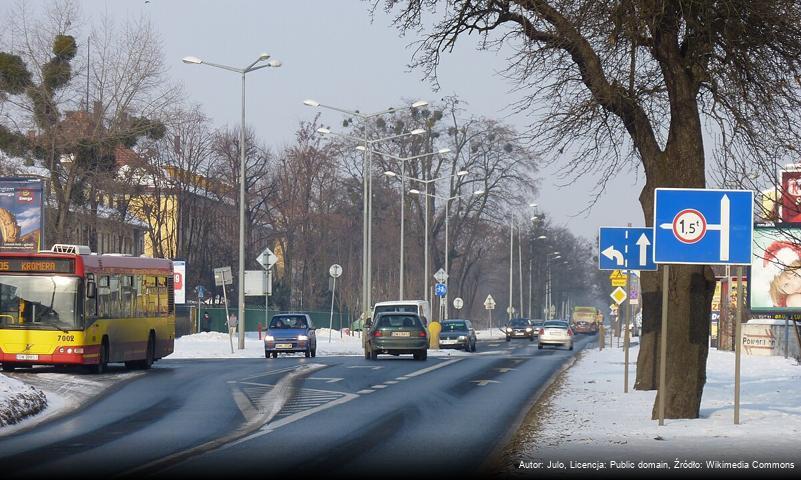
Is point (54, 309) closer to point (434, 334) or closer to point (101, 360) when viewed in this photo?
point (101, 360)

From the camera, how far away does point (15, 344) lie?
30.9 m

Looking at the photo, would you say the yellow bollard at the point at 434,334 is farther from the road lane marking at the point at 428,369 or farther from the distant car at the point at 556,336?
the road lane marking at the point at 428,369

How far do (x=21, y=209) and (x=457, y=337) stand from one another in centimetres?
2402

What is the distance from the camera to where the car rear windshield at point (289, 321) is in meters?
47.5

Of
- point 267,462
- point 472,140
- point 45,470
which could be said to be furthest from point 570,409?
point 472,140

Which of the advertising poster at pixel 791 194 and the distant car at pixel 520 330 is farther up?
the advertising poster at pixel 791 194

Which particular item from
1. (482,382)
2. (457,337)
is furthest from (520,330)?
(482,382)

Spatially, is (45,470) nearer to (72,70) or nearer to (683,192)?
(683,192)

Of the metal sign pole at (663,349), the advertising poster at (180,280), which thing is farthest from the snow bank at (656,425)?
the advertising poster at (180,280)

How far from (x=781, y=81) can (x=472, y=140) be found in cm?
6559

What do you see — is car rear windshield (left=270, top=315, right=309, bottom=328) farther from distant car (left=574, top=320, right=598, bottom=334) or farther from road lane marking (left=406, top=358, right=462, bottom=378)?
distant car (left=574, top=320, right=598, bottom=334)

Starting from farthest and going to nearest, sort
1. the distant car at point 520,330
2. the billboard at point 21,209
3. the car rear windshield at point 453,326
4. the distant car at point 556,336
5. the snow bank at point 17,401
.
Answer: the distant car at point 520,330 → the distant car at point 556,336 → the car rear windshield at point 453,326 → the billboard at point 21,209 → the snow bank at point 17,401

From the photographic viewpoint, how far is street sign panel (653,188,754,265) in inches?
648

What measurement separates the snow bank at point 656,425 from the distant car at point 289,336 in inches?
770
